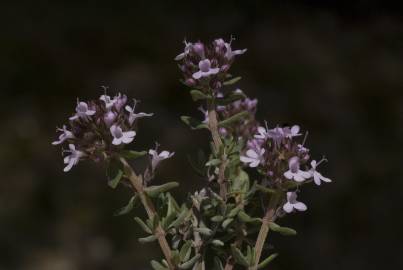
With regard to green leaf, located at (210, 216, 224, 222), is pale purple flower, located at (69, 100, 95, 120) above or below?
above

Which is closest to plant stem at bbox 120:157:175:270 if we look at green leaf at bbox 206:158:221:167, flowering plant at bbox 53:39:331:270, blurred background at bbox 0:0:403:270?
flowering plant at bbox 53:39:331:270

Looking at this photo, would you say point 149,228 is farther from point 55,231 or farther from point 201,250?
point 55,231

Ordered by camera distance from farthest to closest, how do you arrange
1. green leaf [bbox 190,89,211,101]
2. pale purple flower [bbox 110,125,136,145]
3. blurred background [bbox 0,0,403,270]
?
1. blurred background [bbox 0,0,403,270]
2. green leaf [bbox 190,89,211,101]
3. pale purple flower [bbox 110,125,136,145]

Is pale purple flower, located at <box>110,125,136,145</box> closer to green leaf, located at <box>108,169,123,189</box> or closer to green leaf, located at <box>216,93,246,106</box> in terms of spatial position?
green leaf, located at <box>108,169,123,189</box>

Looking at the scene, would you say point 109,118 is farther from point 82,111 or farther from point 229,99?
point 229,99

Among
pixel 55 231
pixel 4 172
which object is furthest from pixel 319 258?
pixel 4 172

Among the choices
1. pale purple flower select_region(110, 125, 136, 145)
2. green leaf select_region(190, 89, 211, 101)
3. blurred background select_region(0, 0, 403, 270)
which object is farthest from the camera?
blurred background select_region(0, 0, 403, 270)

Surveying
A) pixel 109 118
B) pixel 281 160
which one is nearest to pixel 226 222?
pixel 281 160
